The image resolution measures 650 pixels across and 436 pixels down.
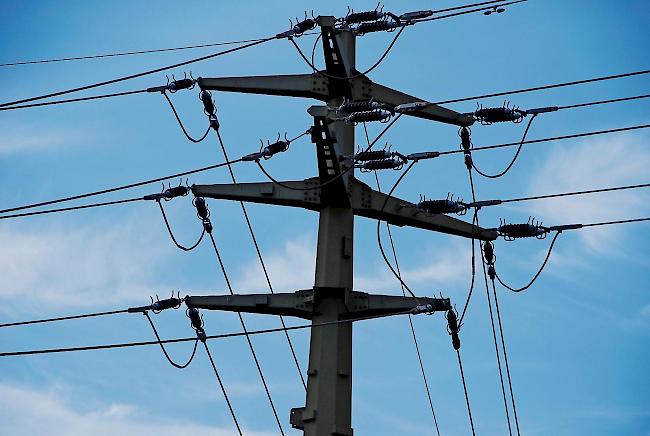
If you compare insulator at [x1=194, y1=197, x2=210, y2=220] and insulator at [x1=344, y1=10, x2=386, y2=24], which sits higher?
insulator at [x1=344, y1=10, x2=386, y2=24]

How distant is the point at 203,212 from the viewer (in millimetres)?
29641

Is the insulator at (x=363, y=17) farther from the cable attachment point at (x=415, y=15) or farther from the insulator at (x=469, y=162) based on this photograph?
the insulator at (x=469, y=162)

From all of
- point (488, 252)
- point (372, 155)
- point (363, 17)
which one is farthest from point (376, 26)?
point (488, 252)

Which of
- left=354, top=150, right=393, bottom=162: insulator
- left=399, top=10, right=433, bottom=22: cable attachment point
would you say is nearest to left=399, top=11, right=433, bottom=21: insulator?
left=399, top=10, right=433, bottom=22: cable attachment point

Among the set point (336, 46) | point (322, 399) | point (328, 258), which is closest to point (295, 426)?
point (322, 399)

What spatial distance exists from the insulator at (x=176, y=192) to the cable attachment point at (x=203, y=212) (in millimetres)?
273

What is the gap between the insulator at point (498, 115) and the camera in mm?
27328

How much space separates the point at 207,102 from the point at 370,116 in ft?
13.0

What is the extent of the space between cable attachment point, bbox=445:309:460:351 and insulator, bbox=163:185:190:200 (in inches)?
209

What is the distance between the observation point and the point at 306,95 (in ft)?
97.6

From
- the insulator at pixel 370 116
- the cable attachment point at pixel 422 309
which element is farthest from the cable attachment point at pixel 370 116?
the cable attachment point at pixel 422 309

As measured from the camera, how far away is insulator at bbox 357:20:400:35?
2845 centimetres

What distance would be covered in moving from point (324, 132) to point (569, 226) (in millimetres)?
4686

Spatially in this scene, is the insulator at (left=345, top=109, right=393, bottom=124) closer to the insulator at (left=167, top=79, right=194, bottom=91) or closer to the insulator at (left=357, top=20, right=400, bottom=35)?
the insulator at (left=357, top=20, right=400, bottom=35)
